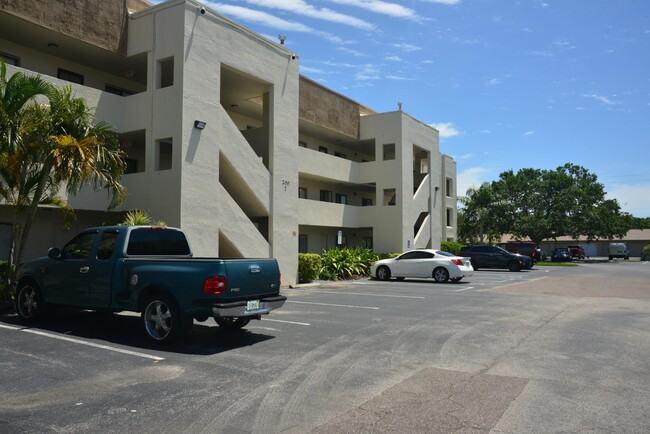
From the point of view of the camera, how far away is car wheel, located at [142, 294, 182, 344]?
8281 millimetres

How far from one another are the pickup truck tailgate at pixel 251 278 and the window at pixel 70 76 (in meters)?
13.6

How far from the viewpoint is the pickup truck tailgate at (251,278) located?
828cm

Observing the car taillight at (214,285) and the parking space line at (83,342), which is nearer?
the parking space line at (83,342)

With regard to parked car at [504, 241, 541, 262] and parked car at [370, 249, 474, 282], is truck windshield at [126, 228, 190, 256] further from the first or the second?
parked car at [504, 241, 541, 262]

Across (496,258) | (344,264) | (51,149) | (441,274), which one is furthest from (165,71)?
(496,258)

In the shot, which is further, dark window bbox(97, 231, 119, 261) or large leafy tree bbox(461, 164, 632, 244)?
large leafy tree bbox(461, 164, 632, 244)

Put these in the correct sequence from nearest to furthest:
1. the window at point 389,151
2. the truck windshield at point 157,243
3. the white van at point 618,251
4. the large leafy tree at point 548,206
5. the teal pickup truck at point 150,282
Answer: the teal pickup truck at point 150,282
the truck windshield at point 157,243
the window at point 389,151
the large leafy tree at point 548,206
the white van at point 618,251

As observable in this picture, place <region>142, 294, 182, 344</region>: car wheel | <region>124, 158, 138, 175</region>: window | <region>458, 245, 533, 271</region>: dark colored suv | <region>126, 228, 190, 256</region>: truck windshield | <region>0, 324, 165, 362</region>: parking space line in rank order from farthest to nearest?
<region>458, 245, 533, 271</region>: dark colored suv, <region>124, 158, 138, 175</region>: window, <region>126, 228, 190, 256</region>: truck windshield, <region>142, 294, 182, 344</region>: car wheel, <region>0, 324, 165, 362</region>: parking space line

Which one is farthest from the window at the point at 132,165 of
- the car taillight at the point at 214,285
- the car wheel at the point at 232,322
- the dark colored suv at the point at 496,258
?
the dark colored suv at the point at 496,258

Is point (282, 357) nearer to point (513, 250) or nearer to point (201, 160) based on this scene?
point (201, 160)

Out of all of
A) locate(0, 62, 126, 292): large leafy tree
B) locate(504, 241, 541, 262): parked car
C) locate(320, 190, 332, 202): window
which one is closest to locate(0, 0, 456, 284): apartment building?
locate(0, 62, 126, 292): large leafy tree

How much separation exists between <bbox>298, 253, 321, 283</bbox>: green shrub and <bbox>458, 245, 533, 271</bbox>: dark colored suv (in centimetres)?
1599

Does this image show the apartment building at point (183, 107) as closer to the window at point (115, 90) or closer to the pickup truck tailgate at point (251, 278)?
the window at point (115, 90)

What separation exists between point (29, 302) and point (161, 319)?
3680mm
